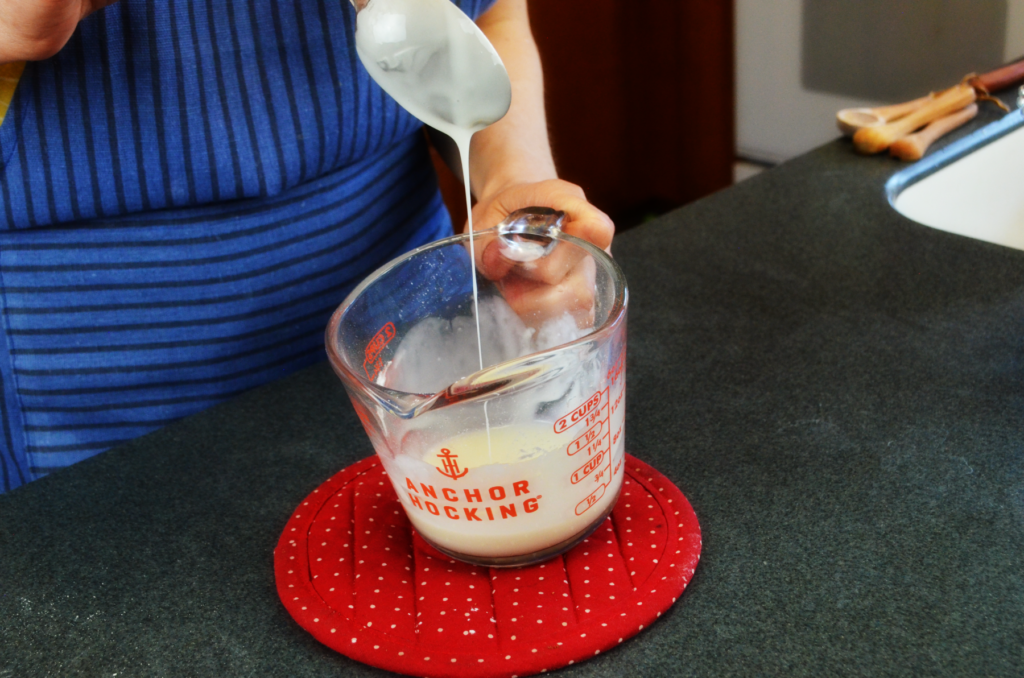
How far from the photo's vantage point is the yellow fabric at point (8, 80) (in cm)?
65

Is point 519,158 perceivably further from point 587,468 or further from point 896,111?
point 896,111

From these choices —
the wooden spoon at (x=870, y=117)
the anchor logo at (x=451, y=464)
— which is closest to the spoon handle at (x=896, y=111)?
the wooden spoon at (x=870, y=117)

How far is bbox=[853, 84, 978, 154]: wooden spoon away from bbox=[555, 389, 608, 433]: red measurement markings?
2.32 feet

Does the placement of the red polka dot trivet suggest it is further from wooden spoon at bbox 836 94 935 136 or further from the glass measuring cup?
wooden spoon at bbox 836 94 935 136

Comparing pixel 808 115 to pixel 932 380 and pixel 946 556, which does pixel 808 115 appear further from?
pixel 946 556

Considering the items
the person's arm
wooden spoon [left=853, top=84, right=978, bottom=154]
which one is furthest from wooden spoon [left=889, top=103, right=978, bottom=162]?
the person's arm

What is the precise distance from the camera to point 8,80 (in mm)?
656

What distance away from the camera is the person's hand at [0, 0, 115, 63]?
53cm

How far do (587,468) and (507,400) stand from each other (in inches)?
2.5

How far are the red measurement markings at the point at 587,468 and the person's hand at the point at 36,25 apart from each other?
1.34 feet

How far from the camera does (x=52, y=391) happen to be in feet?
2.48

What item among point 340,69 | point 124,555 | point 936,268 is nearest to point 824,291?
point 936,268

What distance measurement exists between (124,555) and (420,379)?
0.70 feet

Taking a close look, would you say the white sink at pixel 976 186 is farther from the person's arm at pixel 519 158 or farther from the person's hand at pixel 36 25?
the person's hand at pixel 36 25
